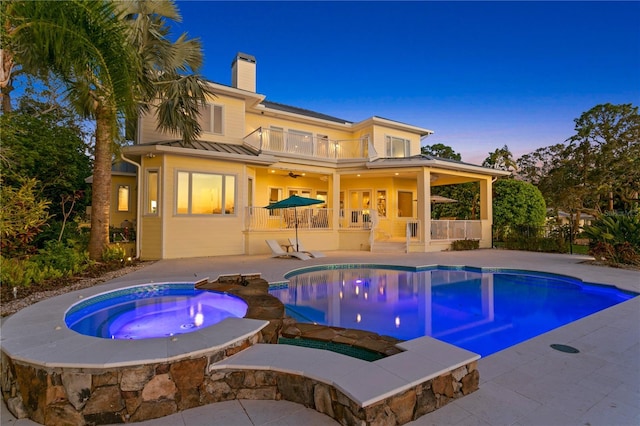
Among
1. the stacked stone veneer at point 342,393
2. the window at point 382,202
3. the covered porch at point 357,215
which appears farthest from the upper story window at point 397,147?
the stacked stone veneer at point 342,393

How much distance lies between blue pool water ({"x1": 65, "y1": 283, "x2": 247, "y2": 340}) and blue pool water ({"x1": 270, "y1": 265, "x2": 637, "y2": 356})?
1.47 meters

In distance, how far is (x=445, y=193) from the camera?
22.5 meters

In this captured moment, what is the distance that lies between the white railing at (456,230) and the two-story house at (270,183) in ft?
0.18

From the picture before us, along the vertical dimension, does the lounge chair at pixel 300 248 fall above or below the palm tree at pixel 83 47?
below

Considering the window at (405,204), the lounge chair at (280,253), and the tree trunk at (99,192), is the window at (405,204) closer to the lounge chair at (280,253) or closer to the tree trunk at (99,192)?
the lounge chair at (280,253)

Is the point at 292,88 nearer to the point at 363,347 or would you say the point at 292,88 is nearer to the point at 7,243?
the point at 7,243

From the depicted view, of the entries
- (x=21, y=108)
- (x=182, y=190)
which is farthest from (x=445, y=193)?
(x=21, y=108)

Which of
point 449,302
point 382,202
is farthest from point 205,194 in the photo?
point 382,202

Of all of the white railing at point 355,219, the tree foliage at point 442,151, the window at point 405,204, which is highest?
the tree foliage at point 442,151

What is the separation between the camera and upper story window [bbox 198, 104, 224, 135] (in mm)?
13289

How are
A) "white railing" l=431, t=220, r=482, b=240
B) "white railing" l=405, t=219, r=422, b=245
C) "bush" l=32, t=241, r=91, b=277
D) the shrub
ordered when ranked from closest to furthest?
"bush" l=32, t=241, r=91, b=277 < the shrub < "white railing" l=405, t=219, r=422, b=245 < "white railing" l=431, t=220, r=482, b=240

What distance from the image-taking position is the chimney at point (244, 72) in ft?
48.7

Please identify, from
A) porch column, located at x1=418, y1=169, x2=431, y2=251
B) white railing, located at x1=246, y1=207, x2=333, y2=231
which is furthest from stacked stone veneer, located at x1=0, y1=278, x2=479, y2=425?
porch column, located at x1=418, y1=169, x2=431, y2=251

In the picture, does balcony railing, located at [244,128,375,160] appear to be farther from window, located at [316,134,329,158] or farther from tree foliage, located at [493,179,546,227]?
tree foliage, located at [493,179,546,227]
